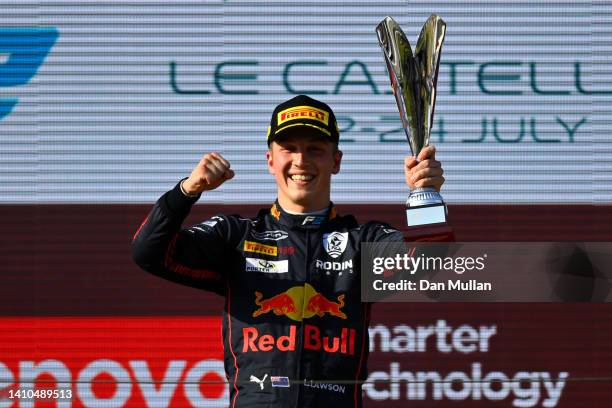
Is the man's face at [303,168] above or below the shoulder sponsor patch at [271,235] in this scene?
above

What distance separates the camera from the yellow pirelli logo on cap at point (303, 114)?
259 cm

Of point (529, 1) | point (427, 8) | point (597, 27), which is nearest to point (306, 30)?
point (427, 8)

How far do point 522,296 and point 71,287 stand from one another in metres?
2.07

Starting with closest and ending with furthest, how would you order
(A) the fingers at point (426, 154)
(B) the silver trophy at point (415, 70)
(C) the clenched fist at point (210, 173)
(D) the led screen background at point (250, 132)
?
(C) the clenched fist at point (210, 173), (A) the fingers at point (426, 154), (B) the silver trophy at point (415, 70), (D) the led screen background at point (250, 132)

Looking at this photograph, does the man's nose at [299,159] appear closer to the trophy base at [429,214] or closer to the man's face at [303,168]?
the man's face at [303,168]

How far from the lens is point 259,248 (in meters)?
2.59

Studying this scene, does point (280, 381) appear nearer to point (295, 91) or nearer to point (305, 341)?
point (305, 341)

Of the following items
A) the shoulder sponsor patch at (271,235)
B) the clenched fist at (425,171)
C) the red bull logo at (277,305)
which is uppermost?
the clenched fist at (425,171)

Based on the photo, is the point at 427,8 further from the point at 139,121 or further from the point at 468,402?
the point at 468,402

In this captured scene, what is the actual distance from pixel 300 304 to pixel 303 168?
316mm

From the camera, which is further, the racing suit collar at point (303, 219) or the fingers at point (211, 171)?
the racing suit collar at point (303, 219)

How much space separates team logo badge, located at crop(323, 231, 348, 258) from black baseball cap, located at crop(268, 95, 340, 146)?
0.23m

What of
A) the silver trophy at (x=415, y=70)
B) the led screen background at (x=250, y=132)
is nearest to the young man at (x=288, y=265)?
the silver trophy at (x=415, y=70)

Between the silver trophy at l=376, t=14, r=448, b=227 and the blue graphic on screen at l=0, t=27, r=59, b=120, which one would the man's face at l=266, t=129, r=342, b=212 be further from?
the blue graphic on screen at l=0, t=27, r=59, b=120
